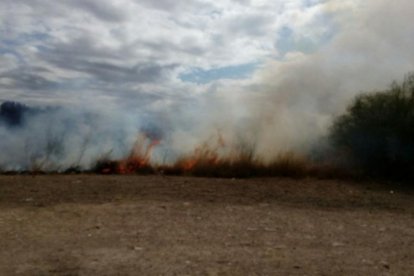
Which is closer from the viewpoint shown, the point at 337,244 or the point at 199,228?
the point at 337,244

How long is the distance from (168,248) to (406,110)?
40.8ft

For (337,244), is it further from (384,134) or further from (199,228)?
(384,134)

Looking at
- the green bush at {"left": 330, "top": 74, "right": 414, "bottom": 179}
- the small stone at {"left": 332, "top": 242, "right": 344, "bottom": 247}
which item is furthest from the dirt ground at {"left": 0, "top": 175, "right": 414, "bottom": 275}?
the green bush at {"left": 330, "top": 74, "right": 414, "bottom": 179}

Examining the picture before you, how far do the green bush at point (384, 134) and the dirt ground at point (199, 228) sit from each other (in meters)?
2.83

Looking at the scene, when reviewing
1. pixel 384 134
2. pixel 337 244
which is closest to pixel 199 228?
pixel 337 244

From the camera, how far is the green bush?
1689 centimetres

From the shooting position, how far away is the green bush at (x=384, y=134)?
55.4 ft

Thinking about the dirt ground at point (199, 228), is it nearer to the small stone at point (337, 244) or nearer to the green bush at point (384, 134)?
the small stone at point (337, 244)

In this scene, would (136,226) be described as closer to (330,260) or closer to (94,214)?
(94,214)

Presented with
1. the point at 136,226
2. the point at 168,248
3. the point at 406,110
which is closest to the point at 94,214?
the point at 136,226

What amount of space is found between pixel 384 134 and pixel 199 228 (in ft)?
34.1

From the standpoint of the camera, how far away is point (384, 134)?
17.2 metres

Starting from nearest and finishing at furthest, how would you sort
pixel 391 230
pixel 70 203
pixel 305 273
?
pixel 305 273 < pixel 391 230 < pixel 70 203

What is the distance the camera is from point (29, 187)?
12789 mm
